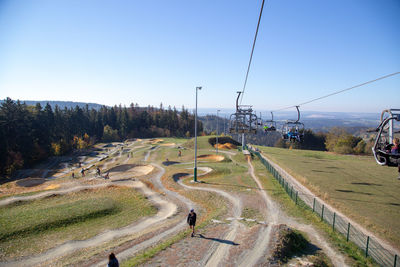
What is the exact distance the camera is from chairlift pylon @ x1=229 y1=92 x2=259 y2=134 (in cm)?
3002

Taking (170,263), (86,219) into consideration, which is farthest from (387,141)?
(86,219)

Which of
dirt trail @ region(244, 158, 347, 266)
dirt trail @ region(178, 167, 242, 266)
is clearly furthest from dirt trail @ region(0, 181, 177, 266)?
dirt trail @ region(244, 158, 347, 266)

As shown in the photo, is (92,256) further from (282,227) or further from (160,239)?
(282,227)

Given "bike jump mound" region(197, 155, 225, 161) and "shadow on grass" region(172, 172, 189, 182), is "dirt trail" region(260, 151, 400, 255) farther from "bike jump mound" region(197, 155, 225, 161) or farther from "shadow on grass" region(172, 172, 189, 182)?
"shadow on grass" region(172, 172, 189, 182)

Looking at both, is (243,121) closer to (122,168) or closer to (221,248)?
(221,248)

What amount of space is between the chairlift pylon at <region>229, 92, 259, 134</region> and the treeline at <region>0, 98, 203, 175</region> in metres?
60.2

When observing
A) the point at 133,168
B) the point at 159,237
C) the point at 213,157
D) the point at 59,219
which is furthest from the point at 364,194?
the point at 133,168

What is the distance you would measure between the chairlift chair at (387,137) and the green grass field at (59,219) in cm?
1887

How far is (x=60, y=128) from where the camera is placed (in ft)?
283

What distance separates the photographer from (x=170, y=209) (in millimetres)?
23516

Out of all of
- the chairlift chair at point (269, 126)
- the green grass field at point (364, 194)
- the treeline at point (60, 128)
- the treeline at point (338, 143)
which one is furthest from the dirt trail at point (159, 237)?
the treeline at point (60, 128)

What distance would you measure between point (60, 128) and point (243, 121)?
80095mm

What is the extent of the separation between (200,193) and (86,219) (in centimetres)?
1265

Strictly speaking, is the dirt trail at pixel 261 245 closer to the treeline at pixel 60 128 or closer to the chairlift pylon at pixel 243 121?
the chairlift pylon at pixel 243 121
